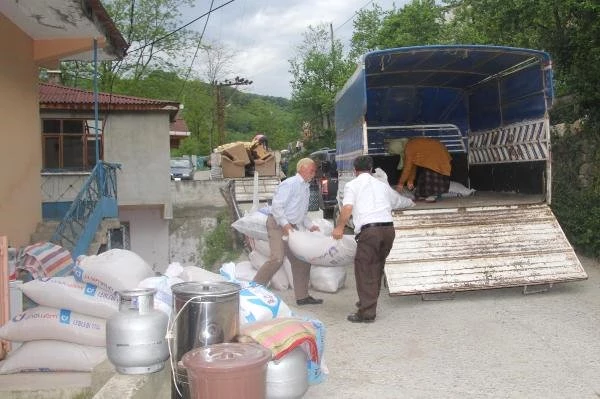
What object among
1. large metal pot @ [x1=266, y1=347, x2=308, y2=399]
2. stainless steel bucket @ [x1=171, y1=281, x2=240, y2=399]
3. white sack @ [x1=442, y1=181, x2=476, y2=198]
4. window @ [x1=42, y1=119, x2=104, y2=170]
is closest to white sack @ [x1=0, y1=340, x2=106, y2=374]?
stainless steel bucket @ [x1=171, y1=281, x2=240, y2=399]

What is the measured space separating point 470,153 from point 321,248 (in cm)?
504

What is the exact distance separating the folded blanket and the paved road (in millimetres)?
541

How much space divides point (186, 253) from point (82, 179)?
4.65 m

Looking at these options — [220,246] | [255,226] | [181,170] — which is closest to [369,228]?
[255,226]

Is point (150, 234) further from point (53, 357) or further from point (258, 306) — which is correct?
point (258, 306)

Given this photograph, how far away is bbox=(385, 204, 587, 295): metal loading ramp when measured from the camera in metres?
6.33

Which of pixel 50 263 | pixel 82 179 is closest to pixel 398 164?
pixel 50 263

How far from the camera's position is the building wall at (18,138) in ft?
29.4

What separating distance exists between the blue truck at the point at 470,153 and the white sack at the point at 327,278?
3.07ft

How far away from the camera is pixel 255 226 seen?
23.5ft

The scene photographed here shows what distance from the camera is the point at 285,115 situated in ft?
212

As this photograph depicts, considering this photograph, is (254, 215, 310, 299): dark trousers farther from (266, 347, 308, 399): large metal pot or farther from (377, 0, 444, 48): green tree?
(377, 0, 444, 48): green tree

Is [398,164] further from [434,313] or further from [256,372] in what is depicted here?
[256,372]

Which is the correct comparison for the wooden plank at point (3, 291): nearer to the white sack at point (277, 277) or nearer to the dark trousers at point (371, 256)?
the white sack at point (277, 277)
